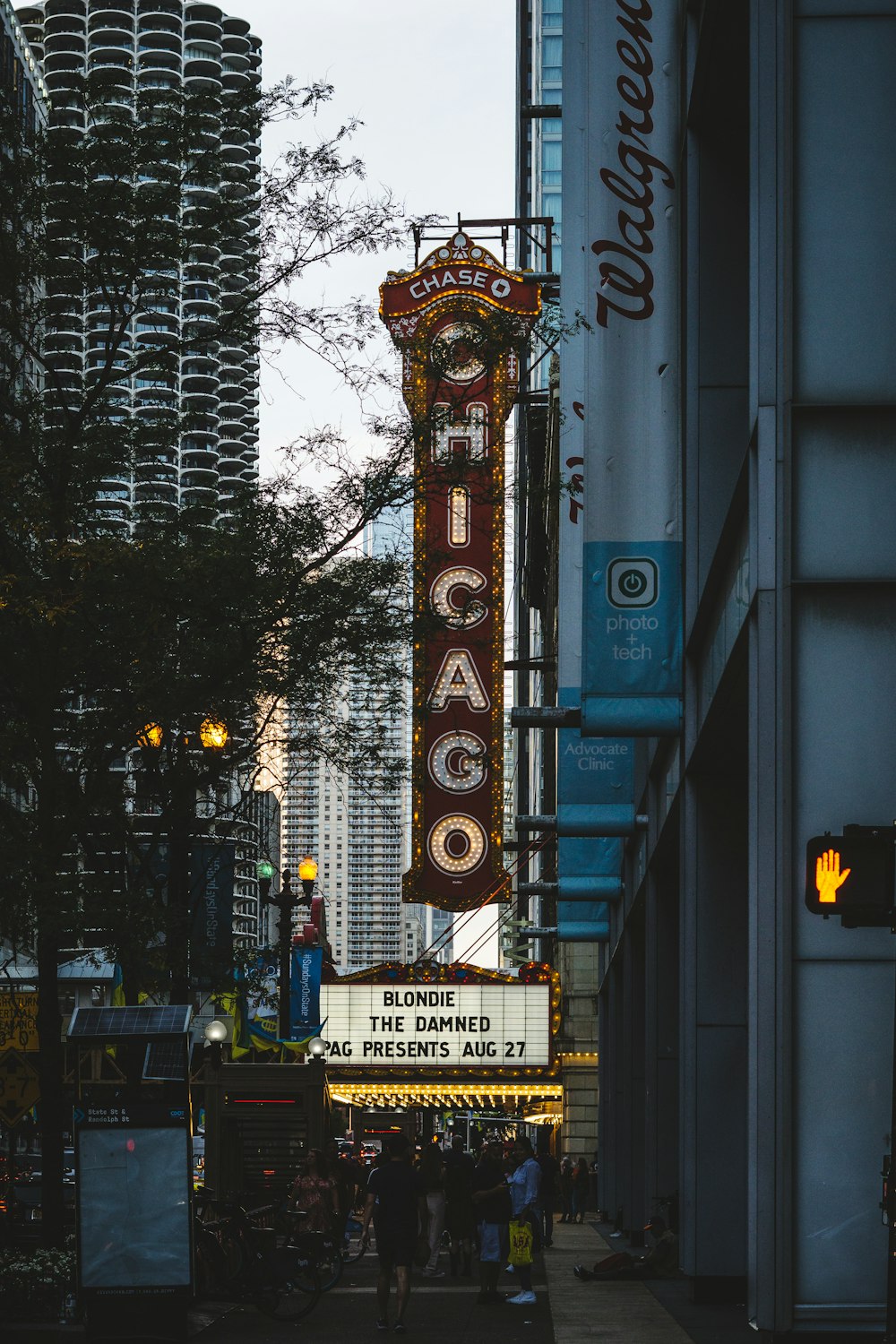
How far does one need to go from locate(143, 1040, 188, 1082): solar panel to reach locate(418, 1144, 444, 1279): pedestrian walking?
1001 cm

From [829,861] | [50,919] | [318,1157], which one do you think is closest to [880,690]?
[829,861]

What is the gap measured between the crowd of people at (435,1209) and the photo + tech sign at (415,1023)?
444 inches

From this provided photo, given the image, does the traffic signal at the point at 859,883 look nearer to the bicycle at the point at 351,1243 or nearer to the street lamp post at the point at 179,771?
the street lamp post at the point at 179,771

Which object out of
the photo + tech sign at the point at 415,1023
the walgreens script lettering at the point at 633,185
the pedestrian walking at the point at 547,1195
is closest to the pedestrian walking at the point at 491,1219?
the pedestrian walking at the point at 547,1195

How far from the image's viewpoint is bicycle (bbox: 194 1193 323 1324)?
63.4 ft

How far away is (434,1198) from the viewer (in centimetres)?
2625

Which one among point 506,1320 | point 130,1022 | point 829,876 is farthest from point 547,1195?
point 829,876

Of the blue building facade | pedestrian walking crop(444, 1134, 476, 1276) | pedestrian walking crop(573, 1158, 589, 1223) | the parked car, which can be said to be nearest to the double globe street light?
the parked car

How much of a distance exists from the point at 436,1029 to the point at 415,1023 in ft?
1.71

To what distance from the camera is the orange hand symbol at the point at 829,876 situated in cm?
951

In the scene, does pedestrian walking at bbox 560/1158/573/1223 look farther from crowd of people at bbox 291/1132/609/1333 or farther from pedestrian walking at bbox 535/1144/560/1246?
crowd of people at bbox 291/1132/609/1333

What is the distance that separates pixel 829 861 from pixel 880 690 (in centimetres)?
300

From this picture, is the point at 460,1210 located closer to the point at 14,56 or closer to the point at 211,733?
the point at 211,733

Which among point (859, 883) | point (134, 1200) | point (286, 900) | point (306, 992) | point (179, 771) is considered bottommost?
point (306, 992)
